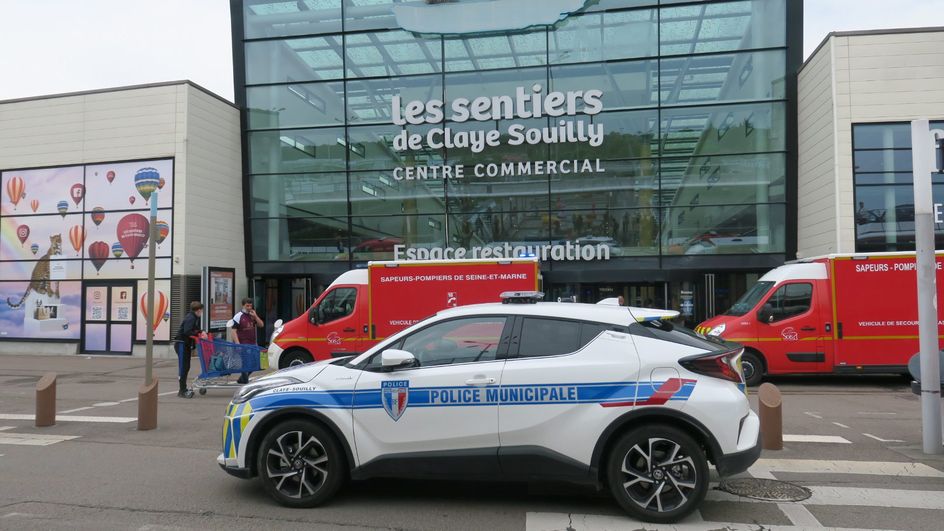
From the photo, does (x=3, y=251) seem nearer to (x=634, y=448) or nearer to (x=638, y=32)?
(x=638, y=32)

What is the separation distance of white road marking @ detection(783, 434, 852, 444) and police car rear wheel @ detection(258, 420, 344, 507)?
18.3 feet

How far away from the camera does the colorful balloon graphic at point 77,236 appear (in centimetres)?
2112

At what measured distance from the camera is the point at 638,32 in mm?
20859

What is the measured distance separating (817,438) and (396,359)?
227 inches

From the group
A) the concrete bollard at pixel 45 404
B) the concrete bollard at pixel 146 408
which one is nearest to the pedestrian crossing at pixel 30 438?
the concrete bollard at pixel 45 404

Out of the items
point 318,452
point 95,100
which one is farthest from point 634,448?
point 95,100

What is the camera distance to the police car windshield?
13.1 m

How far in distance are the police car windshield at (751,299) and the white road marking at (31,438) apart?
11590 mm

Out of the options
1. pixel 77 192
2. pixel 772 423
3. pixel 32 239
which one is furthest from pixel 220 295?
pixel 772 423

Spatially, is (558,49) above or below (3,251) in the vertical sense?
above

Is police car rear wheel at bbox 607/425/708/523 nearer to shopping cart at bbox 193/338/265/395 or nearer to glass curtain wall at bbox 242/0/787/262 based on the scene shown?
shopping cart at bbox 193/338/265/395

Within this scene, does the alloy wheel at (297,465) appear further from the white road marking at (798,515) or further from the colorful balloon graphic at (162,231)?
the colorful balloon graphic at (162,231)

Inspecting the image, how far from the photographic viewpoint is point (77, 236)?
21.2 meters

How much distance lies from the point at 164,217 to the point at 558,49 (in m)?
13.5
